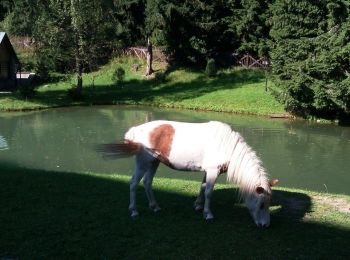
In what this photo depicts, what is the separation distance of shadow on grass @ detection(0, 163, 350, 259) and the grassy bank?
2065cm

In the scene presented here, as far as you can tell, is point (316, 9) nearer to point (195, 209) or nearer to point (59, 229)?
point (195, 209)

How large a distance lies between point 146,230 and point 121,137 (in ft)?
46.5

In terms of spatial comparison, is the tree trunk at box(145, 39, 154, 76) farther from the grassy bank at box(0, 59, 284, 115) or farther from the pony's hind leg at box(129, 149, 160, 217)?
the pony's hind leg at box(129, 149, 160, 217)

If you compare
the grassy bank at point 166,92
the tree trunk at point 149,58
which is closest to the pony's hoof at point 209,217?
the grassy bank at point 166,92

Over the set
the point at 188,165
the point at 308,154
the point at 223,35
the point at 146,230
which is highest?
the point at 223,35

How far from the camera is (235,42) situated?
3941 centimetres

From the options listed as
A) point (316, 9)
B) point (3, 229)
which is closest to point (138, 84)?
point (316, 9)

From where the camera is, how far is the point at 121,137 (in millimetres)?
20875

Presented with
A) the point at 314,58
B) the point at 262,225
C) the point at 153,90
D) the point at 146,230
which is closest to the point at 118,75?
the point at 153,90

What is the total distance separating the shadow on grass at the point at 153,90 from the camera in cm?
3216

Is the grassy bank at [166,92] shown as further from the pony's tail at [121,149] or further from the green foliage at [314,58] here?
the pony's tail at [121,149]

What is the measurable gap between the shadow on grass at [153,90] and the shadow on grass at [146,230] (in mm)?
23194

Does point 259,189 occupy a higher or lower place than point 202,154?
lower

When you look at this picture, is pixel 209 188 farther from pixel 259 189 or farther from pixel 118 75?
pixel 118 75
